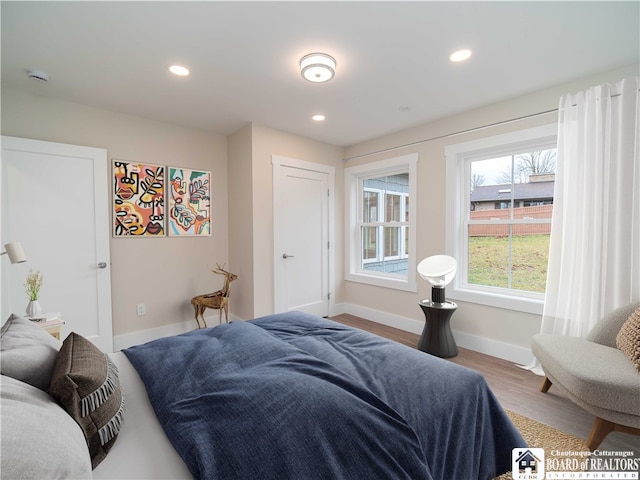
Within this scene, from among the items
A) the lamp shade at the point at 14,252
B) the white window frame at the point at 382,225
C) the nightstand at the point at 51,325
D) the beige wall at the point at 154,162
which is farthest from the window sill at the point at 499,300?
the lamp shade at the point at 14,252

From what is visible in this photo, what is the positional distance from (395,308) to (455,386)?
2.58 metres

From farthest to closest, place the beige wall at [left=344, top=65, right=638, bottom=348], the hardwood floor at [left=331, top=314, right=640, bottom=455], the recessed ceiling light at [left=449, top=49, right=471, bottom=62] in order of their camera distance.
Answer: the beige wall at [left=344, top=65, right=638, bottom=348] → the recessed ceiling light at [left=449, top=49, right=471, bottom=62] → the hardwood floor at [left=331, top=314, right=640, bottom=455]

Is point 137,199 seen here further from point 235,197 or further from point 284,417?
point 284,417

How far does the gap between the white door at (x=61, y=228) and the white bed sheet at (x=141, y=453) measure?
86.0 inches

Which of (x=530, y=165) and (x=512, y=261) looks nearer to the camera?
(x=530, y=165)

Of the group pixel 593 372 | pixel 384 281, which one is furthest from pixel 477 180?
pixel 593 372

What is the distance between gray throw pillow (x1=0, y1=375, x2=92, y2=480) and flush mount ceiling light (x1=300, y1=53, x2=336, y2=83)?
2.24m

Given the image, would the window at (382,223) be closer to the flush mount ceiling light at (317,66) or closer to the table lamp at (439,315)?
the table lamp at (439,315)

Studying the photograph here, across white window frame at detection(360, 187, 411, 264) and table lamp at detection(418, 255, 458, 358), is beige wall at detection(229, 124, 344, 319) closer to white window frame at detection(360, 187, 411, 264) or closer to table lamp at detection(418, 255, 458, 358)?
white window frame at detection(360, 187, 411, 264)

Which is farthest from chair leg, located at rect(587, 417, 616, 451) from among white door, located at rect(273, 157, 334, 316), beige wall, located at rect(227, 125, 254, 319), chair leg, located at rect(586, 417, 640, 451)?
beige wall, located at rect(227, 125, 254, 319)

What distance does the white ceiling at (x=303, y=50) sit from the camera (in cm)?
168

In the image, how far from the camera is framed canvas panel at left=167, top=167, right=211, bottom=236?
3.42 m

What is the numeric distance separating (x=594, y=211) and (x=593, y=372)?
1.30m

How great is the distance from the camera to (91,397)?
0.97 metres
